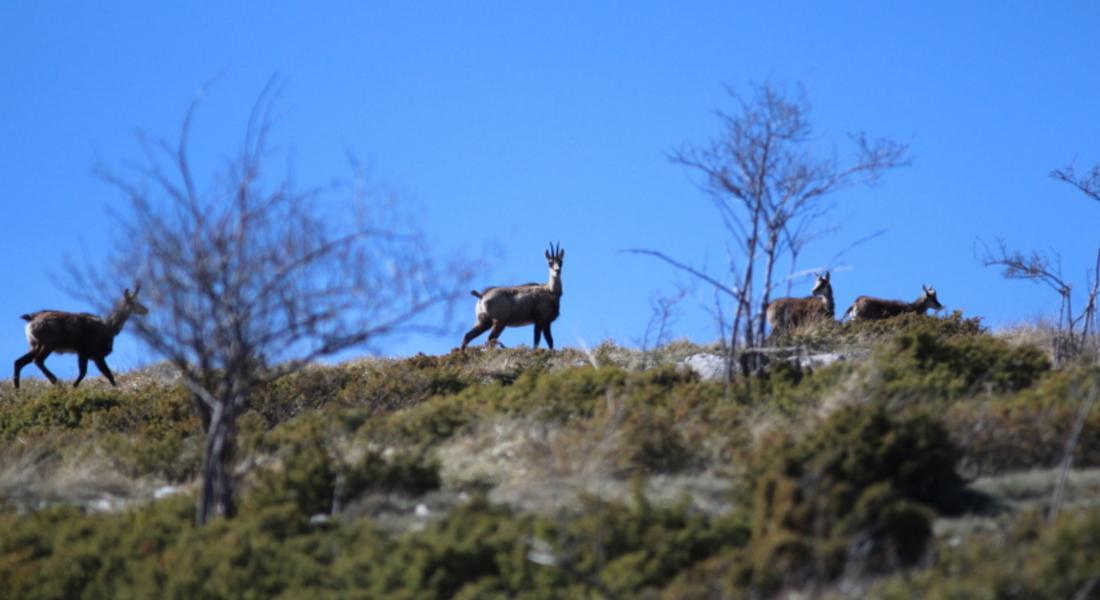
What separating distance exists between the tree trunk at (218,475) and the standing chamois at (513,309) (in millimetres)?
14078

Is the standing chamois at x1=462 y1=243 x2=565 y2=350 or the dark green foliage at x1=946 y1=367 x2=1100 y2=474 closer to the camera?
the dark green foliage at x1=946 y1=367 x2=1100 y2=474

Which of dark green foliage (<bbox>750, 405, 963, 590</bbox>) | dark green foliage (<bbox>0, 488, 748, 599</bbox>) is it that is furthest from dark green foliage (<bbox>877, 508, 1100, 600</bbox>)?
dark green foliage (<bbox>0, 488, 748, 599</bbox>)

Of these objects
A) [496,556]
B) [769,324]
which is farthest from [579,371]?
[769,324]

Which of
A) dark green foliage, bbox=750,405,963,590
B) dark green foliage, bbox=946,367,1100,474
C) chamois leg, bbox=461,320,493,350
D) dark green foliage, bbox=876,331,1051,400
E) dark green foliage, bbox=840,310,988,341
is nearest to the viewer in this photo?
dark green foliage, bbox=750,405,963,590

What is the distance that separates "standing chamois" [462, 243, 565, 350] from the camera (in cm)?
2573

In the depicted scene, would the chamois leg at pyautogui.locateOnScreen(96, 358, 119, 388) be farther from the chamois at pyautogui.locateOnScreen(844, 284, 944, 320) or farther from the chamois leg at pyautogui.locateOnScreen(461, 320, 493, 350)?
the chamois at pyautogui.locateOnScreen(844, 284, 944, 320)

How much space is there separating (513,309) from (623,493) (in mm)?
15464

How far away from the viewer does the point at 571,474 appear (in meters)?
10.9

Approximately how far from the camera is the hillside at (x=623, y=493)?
872 cm

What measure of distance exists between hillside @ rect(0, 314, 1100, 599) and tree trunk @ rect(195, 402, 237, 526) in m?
0.21

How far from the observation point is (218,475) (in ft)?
38.1

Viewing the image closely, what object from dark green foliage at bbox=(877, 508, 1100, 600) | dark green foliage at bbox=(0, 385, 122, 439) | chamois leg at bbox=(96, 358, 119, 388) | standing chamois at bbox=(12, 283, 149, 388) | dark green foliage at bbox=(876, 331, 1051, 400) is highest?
standing chamois at bbox=(12, 283, 149, 388)

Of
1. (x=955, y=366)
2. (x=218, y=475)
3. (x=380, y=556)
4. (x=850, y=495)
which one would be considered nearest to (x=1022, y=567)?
(x=850, y=495)

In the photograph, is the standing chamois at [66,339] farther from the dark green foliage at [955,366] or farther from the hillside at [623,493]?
the dark green foliage at [955,366]
